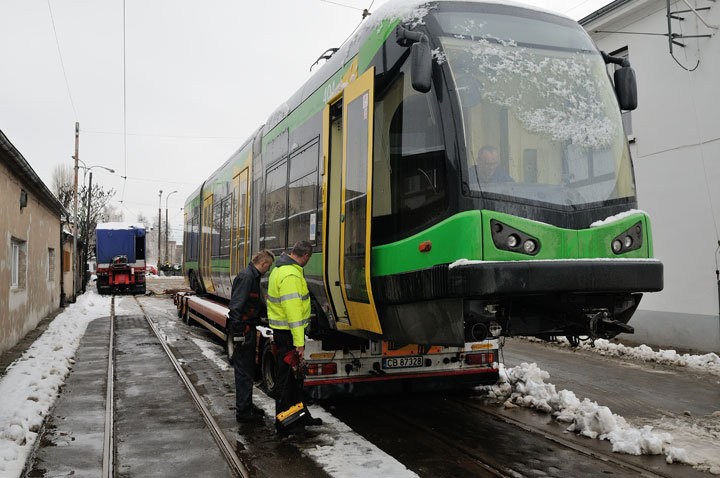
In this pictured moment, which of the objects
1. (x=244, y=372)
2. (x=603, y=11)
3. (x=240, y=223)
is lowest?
(x=244, y=372)

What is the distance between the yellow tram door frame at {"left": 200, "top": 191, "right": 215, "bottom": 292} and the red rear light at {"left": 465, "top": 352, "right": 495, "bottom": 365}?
7.69 metres

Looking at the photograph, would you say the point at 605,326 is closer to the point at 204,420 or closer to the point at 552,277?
the point at 552,277

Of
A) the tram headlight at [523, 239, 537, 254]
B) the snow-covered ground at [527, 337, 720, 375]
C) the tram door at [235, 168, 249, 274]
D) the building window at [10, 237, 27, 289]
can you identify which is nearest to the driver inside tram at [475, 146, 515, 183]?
the tram headlight at [523, 239, 537, 254]

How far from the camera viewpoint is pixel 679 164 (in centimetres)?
1134

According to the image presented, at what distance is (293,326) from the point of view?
18.6 ft

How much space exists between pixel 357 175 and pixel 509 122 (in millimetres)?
1449

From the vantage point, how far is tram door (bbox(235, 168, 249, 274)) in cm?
976

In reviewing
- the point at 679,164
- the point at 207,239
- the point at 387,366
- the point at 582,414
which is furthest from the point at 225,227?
the point at 679,164

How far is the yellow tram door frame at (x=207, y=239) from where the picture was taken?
13406 mm

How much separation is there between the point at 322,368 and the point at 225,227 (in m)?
5.85

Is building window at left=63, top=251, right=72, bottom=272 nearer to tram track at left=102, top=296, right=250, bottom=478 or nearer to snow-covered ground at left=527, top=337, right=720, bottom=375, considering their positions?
tram track at left=102, top=296, right=250, bottom=478

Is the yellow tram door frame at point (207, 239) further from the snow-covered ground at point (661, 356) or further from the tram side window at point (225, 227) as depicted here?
the snow-covered ground at point (661, 356)

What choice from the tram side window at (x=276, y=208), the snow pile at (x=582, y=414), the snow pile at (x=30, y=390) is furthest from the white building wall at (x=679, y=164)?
the snow pile at (x=30, y=390)

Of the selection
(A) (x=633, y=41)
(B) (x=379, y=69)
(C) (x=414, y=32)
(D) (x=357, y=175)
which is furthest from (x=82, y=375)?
(A) (x=633, y=41)
